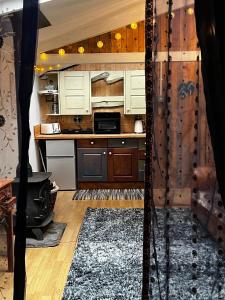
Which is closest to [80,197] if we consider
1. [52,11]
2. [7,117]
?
[52,11]

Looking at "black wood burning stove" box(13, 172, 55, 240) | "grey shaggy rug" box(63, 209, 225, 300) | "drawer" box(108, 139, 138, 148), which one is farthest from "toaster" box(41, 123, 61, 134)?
"black wood burning stove" box(13, 172, 55, 240)

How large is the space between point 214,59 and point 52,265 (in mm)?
2513

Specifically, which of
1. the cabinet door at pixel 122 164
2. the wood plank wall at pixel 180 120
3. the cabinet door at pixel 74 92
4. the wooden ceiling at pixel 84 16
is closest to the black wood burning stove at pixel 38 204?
the wooden ceiling at pixel 84 16

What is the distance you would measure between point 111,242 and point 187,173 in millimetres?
2428

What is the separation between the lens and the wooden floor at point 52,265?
2.41 metres

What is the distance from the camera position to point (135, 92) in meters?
5.80

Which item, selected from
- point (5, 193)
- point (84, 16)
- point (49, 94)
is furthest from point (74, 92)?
point (5, 193)

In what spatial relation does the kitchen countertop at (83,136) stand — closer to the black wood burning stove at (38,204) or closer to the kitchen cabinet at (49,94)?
the kitchen cabinet at (49,94)

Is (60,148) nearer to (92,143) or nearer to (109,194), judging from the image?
(92,143)

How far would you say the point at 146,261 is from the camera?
1189 mm

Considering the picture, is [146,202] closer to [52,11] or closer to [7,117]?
[7,117]

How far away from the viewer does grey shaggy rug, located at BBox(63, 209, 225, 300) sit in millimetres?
1189

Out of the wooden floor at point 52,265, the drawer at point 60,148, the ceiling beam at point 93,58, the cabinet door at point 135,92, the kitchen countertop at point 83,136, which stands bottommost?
the wooden floor at point 52,265

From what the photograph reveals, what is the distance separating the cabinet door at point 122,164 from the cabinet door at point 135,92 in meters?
0.79
